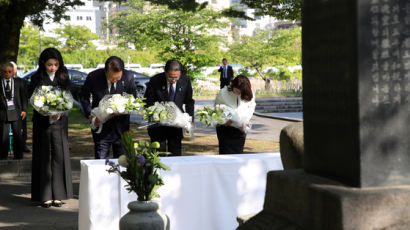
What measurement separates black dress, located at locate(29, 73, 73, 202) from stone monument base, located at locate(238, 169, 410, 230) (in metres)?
4.67

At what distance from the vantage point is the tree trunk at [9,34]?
13.1 meters

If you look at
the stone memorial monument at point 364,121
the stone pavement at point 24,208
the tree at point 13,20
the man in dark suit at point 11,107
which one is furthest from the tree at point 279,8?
the stone memorial monument at point 364,121

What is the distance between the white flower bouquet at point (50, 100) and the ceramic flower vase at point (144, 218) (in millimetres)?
2860

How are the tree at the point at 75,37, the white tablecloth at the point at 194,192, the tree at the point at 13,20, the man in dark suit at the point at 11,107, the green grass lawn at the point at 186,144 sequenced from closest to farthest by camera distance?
the white tablecloth at the point at 194,192, the man in dark suit at the point at 11,107, the green grass lawn at the point at 186,144, the tree at the point at 13,20, the tree at the point at 75,37

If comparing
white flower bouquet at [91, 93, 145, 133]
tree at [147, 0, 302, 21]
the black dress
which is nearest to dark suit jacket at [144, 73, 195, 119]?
white flower bouquet at [91, 93, 145, 133]

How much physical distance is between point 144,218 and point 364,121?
215 centimetres

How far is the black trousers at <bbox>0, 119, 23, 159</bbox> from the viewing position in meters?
10.9

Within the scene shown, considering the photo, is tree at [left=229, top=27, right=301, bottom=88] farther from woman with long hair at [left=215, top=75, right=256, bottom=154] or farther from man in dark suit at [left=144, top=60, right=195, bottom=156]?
man in dark suit at [left=144, top=60, right=195, bottom=156]

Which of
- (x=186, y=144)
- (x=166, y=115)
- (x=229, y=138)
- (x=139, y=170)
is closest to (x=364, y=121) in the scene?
(x=139, y=170)

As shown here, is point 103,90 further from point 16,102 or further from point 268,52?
point 268,52

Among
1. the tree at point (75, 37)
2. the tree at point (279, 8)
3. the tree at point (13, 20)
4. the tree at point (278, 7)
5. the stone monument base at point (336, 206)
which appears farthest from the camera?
the tree at point (75, 37)

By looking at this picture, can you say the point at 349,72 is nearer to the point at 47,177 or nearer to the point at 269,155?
the point at 269,155

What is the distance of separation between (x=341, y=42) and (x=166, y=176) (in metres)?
2.79

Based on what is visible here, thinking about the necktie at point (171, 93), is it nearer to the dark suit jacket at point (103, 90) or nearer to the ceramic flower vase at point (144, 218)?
the dark suit jacket at point (103, 90)
